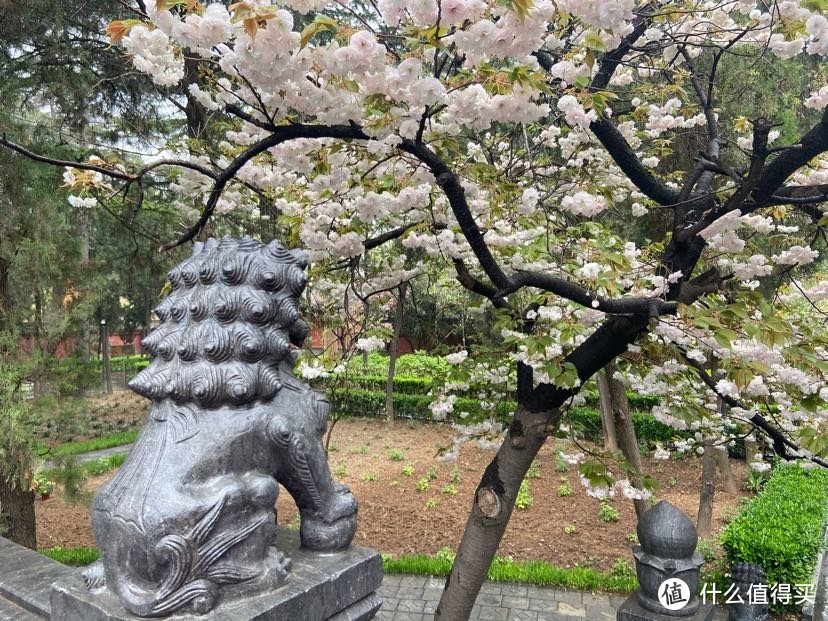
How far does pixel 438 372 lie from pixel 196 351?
10.5 feet

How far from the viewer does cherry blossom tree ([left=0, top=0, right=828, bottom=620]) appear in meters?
2.29

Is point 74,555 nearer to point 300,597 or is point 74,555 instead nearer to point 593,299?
point 300,597

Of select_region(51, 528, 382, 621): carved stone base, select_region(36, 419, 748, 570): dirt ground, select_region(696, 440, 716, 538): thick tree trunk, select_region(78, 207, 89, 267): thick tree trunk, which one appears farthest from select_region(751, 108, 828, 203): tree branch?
→ select_region(78, 207, 89, 267): thick tree trunk

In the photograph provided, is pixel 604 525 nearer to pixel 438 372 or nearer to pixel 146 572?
pixel 438 372

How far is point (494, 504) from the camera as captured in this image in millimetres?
3875

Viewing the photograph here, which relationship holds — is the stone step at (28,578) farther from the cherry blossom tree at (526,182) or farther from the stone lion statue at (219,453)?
the cherry blossom tree at (526,182)

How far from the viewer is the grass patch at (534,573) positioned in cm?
582

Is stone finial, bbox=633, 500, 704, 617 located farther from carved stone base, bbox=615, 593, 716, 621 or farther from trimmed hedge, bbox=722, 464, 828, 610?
trimmed hedge, bbox=722, 464, 828, 610

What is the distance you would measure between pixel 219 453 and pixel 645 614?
194cm

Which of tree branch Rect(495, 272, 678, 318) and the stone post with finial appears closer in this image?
the stone post with finial

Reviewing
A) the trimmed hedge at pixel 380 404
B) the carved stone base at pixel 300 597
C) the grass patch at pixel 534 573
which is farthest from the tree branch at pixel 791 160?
the trimmed hedge at pixel 380 404

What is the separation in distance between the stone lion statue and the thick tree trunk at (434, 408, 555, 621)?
174 cm

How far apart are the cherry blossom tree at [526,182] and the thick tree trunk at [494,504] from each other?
1cm

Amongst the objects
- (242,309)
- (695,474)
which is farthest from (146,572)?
(695,474)
